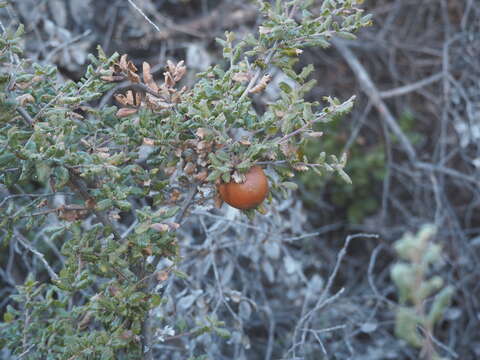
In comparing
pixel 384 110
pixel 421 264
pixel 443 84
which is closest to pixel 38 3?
pixel 384 110

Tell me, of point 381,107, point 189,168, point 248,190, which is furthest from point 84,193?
point 381,107

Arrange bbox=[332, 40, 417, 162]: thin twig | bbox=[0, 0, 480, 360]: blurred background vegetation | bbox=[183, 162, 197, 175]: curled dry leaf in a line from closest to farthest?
bbox=[183, 162, 197, 175]: curled dry leaf, bbox=[0, 0, 480, 360]: blurred background vegetation, bbox=[332, 40, 417, 162]: thin twig

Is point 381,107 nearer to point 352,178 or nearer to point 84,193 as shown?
point 352,178

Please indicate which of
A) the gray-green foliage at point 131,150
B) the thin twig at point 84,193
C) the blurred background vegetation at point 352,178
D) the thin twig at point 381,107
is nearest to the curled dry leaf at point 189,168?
the gray-green foliage at point 131,150

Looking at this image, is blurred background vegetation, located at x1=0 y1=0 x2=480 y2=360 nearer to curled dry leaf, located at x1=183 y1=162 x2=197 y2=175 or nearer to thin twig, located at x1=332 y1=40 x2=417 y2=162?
thin twig, located at x1=332 y1=40 x2=417 y2=162

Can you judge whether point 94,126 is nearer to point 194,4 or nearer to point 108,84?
point 108,84

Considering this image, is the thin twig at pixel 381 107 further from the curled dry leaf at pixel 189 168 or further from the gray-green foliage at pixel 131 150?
the curled dry leaf at pixel 189 168

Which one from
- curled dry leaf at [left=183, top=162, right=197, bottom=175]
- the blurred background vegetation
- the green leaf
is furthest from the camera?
the blurred background vegetation

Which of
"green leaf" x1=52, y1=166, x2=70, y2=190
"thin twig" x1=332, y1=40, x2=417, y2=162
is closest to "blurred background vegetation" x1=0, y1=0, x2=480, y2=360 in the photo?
"thin twig" x1=332, y1=40, x2=417, y2=162

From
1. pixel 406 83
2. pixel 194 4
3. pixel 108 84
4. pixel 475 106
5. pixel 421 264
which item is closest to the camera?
pixel 421 264
